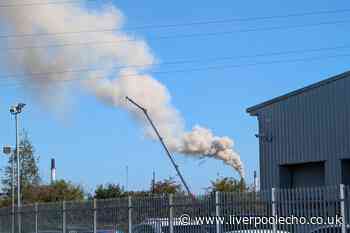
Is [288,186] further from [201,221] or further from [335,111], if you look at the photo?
[201,221]

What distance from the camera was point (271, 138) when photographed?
37562 mm

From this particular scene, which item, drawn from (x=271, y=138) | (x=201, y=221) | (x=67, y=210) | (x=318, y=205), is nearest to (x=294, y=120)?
(x=271, y=138)

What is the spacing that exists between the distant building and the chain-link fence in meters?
12.4

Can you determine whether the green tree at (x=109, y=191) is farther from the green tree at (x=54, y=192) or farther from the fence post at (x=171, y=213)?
the fence post at (x=171, y=213)

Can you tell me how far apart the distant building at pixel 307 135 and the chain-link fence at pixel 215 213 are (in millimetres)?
12367

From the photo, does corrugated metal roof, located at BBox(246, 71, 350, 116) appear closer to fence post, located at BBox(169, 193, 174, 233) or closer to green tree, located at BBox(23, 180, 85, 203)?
fence post, located at BBox(169, 193, 174, 233)

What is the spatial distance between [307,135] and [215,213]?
16191 millimetres

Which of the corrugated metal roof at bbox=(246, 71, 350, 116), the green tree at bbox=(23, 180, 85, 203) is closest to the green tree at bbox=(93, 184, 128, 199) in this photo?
the green tree at bbox=(23, 180, 85, 203)

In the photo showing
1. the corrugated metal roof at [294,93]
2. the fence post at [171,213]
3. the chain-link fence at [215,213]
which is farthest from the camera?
the corrugated metal roof at [294,93]

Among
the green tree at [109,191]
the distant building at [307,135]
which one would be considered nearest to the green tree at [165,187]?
the green tree at [109,191]

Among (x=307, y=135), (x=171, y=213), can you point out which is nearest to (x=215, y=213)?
(x=171, y=213)

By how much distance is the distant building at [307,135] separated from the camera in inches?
1310

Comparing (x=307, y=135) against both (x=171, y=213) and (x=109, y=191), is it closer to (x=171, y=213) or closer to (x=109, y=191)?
(x=171, y=213)

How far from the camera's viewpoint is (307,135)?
3516cm
